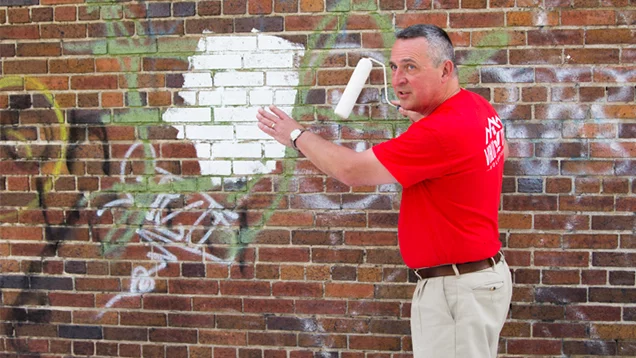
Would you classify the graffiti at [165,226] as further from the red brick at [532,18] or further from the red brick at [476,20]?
the red brick at [532,18]

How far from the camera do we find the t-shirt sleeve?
2434mm

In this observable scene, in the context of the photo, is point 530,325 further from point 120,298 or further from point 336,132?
point 120,298

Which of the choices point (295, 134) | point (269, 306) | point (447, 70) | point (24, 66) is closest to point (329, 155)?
point (295, 134)

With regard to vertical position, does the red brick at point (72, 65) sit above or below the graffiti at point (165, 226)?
above

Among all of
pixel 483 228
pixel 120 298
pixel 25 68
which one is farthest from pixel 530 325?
pixel 25 68

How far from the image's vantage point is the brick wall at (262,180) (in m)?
3.27

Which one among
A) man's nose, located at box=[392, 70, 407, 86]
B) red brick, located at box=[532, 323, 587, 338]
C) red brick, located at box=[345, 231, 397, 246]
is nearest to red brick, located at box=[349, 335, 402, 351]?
red brick, located at box=[345, 231, 397, 246]

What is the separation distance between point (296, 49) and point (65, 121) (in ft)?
4.62

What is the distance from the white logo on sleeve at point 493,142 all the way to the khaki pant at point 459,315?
1.52 ft

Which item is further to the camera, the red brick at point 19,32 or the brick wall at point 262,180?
the red brick at point 19,32

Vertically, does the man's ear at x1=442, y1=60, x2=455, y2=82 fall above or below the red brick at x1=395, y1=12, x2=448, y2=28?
below

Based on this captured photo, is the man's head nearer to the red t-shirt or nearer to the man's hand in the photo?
the red t-shirt

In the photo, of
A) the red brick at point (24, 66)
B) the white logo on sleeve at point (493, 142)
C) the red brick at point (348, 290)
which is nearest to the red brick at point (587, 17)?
the white logo on sleeve at point (493, 142)

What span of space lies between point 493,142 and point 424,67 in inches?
17.1
